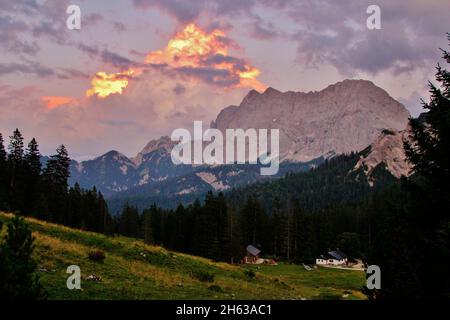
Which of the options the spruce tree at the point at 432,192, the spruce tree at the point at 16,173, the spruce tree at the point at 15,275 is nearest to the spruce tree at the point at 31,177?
the spruce tree at the point at 16,173

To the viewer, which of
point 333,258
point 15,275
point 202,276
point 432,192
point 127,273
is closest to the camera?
point 15,275

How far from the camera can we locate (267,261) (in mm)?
117188

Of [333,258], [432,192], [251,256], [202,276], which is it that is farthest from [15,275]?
[333,258]

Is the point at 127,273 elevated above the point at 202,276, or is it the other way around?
the point at 127,273

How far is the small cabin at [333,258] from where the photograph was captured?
126375mm

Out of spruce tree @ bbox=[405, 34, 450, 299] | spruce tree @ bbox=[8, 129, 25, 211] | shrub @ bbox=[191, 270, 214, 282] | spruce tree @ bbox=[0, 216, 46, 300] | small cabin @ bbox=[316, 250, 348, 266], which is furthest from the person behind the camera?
small cabin @ bbox=[316, 250, 348, 266]

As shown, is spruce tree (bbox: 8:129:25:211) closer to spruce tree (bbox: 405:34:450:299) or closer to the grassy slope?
the grassy slope

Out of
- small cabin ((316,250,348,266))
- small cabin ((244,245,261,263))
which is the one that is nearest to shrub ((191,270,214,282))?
small cabin ((244,245,261,263))

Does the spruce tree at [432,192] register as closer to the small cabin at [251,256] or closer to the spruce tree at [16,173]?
the spruce tree at [16,173]

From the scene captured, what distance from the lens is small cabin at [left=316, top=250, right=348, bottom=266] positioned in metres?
126

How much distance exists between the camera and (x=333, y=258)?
131250mm

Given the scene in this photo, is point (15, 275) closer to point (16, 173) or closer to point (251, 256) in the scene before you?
point (16, 173)
